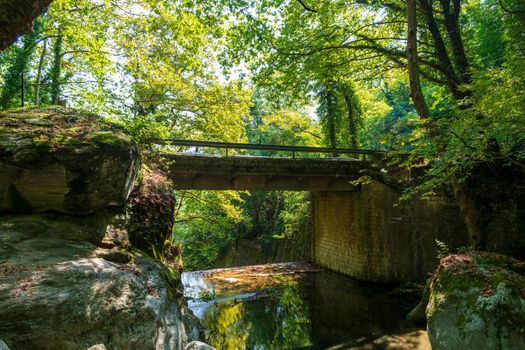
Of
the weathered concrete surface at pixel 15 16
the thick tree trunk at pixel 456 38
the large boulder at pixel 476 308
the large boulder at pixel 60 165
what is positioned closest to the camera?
the weathered concrete surface at pixel 15 16

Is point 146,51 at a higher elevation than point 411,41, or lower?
higher

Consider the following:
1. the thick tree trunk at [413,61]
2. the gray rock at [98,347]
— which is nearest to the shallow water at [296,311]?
the gray rock at [98,347]

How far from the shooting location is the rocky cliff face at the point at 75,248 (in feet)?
10.8

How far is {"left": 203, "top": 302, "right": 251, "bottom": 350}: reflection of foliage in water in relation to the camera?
8.44 metres

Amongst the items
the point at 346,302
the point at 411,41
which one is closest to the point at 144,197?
the point at 411,41

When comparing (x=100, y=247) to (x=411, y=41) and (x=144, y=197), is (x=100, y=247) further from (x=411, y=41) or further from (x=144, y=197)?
(x=411, y=41)

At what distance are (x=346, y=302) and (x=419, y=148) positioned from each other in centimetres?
682

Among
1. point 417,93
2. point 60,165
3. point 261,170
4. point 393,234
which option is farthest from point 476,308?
point 261,170

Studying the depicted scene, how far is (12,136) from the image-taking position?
4918 millimetres

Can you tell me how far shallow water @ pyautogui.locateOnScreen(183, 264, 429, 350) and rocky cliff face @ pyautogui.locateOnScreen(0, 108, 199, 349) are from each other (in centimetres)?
336

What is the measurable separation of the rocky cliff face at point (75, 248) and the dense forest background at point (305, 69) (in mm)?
2256

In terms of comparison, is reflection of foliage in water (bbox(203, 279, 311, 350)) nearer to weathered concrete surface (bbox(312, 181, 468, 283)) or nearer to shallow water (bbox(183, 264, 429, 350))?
shallow water (bbox(183, 264, 429, 350))

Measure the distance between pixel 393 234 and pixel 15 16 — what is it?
14138 millimetres

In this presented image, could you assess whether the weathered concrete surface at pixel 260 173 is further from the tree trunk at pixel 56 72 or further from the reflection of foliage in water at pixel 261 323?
the tree trunk at pixel 56 72
